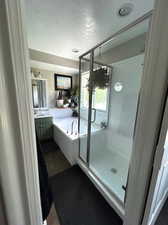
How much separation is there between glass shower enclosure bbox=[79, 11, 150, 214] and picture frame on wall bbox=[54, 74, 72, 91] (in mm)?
1237

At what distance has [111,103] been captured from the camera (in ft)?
8.36

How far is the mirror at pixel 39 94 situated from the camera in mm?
2910

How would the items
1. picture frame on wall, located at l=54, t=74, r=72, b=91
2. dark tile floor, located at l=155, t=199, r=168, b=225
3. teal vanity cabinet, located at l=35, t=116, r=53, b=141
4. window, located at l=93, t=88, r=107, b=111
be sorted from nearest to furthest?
1. dark tile floor, located at l=155, t=199, r=168, b=225
2. window, located at l=93, t=88, r=107, b=111
3. teal vanity cabinet, located at l=35, t=116, r=53, b=141
4. picture frame on wall, located at l=54, t=74, r=72, b=91

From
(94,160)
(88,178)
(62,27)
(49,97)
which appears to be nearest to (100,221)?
(88,178)

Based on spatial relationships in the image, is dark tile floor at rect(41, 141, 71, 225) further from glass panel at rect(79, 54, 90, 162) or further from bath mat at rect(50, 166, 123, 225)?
glass panel at rect(79, 54, 90, 162)

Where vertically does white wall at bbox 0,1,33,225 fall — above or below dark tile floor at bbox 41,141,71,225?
above

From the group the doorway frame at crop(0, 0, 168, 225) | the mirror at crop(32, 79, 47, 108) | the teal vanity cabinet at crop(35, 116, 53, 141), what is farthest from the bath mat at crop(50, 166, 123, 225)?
the mirror at crop(32, 79, 47, 108)

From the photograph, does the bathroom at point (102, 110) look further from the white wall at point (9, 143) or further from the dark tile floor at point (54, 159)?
the white wall at point (9, 143)

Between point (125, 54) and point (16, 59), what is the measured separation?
235 centimetres

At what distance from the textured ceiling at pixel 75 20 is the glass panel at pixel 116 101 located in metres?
0.39

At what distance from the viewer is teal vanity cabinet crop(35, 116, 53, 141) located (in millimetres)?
2677

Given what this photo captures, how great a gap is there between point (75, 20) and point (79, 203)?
2572 millimetres

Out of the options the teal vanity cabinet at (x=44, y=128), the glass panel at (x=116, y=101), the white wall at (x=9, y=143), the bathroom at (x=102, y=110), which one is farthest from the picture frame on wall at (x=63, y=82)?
the white wall at (x=9, y=143)

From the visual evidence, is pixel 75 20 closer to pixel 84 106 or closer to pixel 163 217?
pixel 84 106
